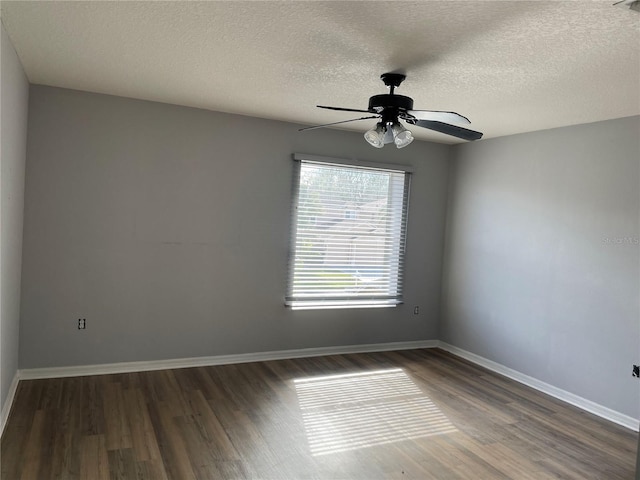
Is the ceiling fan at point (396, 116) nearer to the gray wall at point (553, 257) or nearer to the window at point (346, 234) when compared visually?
the gray wall at point (553, 257)

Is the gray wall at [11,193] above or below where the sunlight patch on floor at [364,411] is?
above

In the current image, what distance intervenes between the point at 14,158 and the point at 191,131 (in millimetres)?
1519

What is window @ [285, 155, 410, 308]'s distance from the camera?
4.83 meters

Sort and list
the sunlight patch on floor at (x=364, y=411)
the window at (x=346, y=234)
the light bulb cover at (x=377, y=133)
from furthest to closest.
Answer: the window at (x=346, y=234), the sunlight patch on floor at (x=364, y=411), the light bulb cover at (x=377, y=133)

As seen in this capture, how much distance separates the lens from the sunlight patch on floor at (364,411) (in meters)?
3.19

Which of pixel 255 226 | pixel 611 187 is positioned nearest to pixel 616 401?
pixel 611 187

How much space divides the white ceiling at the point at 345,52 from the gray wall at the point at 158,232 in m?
0.41

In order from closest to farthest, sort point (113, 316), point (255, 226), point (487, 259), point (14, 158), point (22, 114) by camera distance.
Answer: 1. point (14, 158)
2. point (22, 114)
3. point (113, 316)
4. point (255, 226)
5. point (487, 259)

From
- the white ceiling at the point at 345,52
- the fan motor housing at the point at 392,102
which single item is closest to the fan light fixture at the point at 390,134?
the fan motor housing at the point at 392,102

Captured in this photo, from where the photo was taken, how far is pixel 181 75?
3.32m

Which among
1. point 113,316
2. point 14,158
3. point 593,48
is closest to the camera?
point 593,48

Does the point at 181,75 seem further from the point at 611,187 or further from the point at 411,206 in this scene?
the point at 611,187

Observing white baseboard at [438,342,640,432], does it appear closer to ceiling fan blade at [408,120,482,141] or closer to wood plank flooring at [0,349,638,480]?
wood plank flooring at [0,349,638,480]

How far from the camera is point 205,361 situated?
14.8ft
